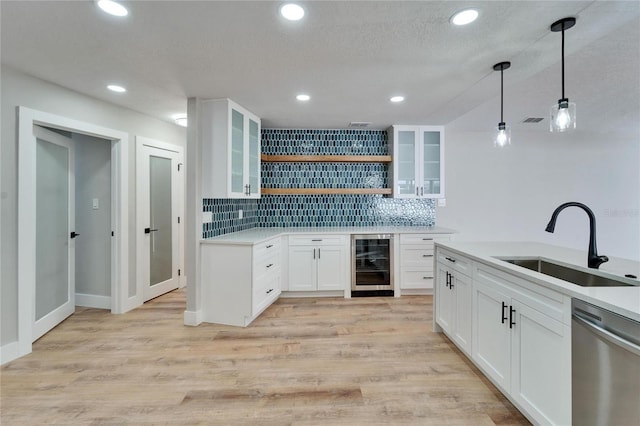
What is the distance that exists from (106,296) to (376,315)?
10.5 ft

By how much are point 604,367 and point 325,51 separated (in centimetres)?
230

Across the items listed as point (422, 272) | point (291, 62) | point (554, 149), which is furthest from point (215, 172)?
point (554, 149)

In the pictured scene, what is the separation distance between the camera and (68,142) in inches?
130

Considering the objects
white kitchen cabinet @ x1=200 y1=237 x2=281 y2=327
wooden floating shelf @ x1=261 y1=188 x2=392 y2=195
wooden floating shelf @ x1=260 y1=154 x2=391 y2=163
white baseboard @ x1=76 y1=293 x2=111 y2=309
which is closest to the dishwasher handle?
white kitchen cabinet @ x1=200 y1=237 x2=281 y2=327

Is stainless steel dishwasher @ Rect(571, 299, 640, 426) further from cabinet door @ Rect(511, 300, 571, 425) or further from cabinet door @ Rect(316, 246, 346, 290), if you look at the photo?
cabinet door @ Rect(316, 246, 346, 290)

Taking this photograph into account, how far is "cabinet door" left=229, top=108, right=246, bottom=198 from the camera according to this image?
11.0ft

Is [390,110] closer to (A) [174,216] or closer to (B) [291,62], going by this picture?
(B) [291,62]

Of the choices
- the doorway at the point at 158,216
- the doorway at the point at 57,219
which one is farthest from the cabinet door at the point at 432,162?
the doorway at the point at 57,219

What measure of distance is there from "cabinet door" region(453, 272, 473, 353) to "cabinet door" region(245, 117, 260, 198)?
251cm

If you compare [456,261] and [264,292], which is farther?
[264,292]

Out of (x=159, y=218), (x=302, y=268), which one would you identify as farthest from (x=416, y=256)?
(x=159, y=218)

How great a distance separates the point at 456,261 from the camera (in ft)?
8.13

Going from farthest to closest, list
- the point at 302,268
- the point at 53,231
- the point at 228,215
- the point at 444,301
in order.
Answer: the point at 302,268 < the point at 228,215 < the point at 53,231 < the point at 444,301

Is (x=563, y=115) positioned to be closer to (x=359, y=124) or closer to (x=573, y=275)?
(x=573, y=275)
